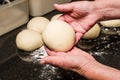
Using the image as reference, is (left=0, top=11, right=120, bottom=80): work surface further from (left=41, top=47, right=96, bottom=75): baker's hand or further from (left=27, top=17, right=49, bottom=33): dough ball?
(left=41, top=47, right=96, bottom=75): baker's hand

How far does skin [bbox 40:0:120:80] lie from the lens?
804 mm

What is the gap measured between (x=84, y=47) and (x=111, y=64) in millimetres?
184

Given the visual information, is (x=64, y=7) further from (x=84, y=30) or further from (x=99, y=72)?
(x=99, y=72)

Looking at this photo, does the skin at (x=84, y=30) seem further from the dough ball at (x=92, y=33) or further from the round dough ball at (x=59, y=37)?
the dough ball at (x=92, y=33)

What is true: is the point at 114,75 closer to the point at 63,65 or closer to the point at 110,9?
the point at 63,65

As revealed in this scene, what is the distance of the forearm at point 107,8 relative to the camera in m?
1.08

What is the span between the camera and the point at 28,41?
3.93 ft

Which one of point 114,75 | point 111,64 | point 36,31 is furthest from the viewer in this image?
point 36,31

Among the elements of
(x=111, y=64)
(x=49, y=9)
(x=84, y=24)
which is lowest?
(x=111, y=64)

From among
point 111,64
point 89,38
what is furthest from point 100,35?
point 111,64

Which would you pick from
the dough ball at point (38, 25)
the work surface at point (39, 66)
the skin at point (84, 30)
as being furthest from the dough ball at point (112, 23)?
the dough ball at point (38, 25)

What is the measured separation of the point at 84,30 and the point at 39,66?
0.30 m

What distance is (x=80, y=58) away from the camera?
2.71 feet

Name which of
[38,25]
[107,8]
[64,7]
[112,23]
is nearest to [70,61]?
[64,7]
